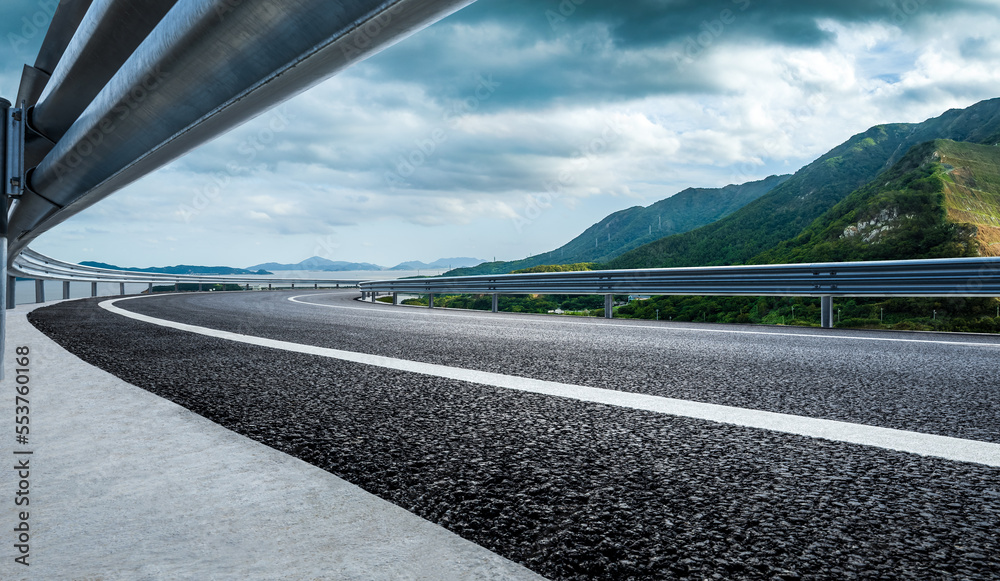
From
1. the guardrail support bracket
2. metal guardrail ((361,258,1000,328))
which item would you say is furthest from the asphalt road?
the guardrail support bracket

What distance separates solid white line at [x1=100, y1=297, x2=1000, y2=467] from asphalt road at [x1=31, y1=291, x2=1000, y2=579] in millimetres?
115

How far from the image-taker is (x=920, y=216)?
326 feet

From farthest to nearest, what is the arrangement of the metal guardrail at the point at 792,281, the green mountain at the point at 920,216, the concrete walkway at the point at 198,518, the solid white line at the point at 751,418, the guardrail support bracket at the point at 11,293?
the green mountain at the point at 920,216, the guardrail support bracket at the point at 11,293, the metal guardrail at the point at 792,281, the solid white line at the point at 751,418, the concrete walkway at the point at 198,518

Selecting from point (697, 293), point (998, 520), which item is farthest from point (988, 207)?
point (998, 520)

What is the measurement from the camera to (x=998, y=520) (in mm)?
1570

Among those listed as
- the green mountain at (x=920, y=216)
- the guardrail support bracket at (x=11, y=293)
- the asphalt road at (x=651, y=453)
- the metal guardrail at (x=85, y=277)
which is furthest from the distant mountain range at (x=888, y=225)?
the asphalt road at (x=651, y=453)

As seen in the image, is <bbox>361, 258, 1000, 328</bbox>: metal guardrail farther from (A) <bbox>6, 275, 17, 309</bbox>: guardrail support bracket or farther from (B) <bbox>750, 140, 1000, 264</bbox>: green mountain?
(B) <bbox>750, 140, 1000, 264</bbox>: green mountain

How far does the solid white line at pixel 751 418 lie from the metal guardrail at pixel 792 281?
18.5ft

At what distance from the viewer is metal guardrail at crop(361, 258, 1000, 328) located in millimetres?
7008

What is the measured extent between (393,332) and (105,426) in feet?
14.5

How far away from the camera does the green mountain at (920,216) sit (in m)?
75.4

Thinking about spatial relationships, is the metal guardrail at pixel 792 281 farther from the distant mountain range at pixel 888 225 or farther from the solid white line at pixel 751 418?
the distant mountain range at pixel 888 225

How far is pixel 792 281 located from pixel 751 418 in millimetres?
6612

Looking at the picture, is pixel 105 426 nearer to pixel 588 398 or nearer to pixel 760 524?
pixel 588 398
